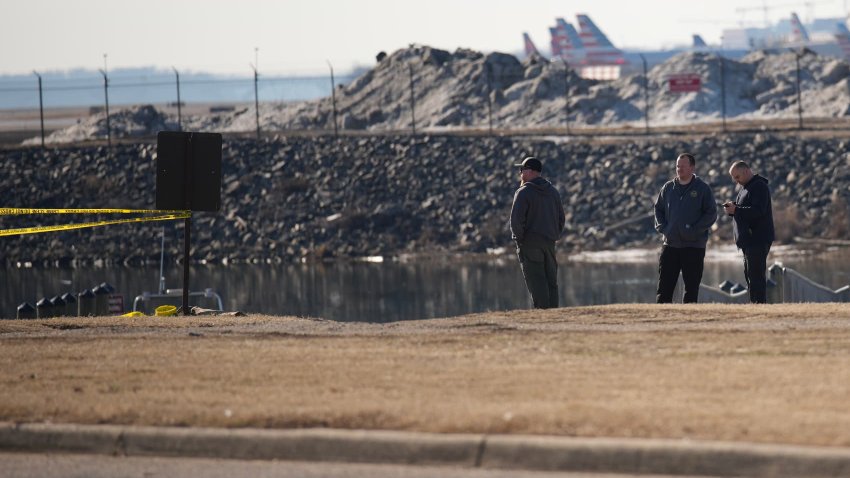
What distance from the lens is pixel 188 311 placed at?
57.2 ft

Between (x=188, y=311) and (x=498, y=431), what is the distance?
855 cm

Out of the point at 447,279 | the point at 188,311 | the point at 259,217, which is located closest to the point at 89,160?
the point at 259,217

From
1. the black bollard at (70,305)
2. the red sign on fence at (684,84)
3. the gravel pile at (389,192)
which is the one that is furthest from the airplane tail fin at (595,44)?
the black bollard at (70,305)

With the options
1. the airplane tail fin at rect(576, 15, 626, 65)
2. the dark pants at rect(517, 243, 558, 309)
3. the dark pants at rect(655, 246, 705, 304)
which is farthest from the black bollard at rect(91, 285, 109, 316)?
the airplane tail fin at rect(576, 15, 626, 65)

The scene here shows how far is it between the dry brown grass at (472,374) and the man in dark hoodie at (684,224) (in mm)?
2074

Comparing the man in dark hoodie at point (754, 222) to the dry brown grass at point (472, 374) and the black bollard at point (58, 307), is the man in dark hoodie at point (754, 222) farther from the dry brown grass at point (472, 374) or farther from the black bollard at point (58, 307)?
the black bollard at point (58, 307)

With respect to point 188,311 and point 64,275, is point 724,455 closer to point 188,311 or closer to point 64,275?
point 188,311

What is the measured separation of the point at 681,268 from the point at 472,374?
6.65 m

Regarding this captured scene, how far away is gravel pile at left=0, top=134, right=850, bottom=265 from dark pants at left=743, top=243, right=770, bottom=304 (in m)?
24.7

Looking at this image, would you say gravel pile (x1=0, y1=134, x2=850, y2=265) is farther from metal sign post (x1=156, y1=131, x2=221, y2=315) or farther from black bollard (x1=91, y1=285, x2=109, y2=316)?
metal sign post (x1=156, y1=131, x2=221, y2=315)

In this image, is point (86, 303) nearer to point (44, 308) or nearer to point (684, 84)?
point (44, 308)

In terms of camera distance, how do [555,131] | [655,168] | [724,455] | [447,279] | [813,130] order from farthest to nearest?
[555,131] → [813,130] → [655,168] → [447,279] → [724,455]

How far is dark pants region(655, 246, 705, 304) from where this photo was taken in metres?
17.2

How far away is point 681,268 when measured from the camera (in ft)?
57.4
